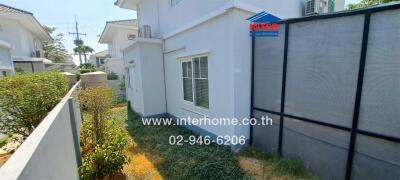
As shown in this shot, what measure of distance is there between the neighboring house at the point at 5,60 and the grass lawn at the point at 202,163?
21.8ft

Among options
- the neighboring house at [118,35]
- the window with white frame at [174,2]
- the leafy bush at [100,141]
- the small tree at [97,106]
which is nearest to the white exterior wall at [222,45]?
the window with white frame at [174,2]

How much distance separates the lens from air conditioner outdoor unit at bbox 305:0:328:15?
5.73 meters

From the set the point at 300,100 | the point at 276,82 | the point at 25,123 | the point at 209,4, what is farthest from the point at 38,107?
the point at 300,100

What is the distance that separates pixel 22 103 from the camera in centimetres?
369

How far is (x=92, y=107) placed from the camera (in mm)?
4160

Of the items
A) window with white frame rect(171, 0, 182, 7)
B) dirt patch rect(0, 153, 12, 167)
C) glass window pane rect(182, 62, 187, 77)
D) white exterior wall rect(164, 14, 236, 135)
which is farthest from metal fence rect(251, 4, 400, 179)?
dirt patch rect(0, 153, 12, 167)

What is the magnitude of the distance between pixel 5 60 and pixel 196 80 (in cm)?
843

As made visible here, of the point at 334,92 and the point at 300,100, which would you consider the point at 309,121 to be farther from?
the point at 334,92

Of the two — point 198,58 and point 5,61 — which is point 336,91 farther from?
point 5,61

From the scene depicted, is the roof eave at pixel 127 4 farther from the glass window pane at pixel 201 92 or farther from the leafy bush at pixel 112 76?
the leafy bush at pixel 112 76

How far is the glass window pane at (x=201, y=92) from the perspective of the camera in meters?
5.30

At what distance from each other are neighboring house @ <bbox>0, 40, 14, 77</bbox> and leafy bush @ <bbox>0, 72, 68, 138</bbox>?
5.15 metres

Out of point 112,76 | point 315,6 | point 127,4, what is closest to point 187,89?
point 315,6

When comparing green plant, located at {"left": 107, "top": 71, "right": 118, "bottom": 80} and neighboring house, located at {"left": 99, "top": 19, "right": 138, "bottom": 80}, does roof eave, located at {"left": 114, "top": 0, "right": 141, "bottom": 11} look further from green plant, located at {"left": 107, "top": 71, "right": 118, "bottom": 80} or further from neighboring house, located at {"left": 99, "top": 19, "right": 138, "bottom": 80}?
green plant, located at {"left": 107, "top": 71, "right": 118, "bottom": 80}
